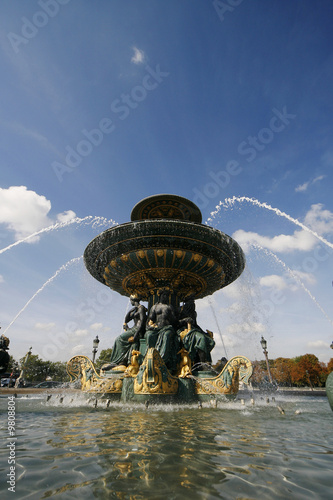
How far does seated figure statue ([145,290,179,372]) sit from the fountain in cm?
3

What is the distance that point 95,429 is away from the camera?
3344mm

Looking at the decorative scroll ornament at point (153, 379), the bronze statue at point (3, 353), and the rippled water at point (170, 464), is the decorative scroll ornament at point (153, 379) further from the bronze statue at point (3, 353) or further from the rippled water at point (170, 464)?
the rippled water at point (170, 464)

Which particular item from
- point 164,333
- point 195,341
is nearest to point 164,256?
point 164,333

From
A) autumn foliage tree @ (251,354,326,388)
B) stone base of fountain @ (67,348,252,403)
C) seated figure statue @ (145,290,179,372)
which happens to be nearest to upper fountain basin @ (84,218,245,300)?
A: seated figure statue @ (145,290,179,372)

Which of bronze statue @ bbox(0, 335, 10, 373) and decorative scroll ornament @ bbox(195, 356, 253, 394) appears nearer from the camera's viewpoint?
bronze statue @ bbox(0, 335, 10, 373)

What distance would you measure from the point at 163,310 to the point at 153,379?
2285mm

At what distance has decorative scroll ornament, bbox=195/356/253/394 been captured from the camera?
7.39 meters

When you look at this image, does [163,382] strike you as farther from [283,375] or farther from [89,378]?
[283,375]

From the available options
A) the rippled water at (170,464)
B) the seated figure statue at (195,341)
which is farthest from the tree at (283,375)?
the rippled water at (170,464)

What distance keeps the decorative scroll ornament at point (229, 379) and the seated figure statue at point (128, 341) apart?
8.15 feet

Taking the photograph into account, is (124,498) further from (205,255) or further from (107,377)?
(205,255)

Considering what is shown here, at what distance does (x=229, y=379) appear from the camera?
7.50m

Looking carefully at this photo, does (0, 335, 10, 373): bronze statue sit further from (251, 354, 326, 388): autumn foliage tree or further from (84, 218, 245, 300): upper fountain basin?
(251, 354, 326, 388): autumn foliage tree

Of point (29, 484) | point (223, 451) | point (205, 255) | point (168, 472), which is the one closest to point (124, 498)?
point (168, 472)
